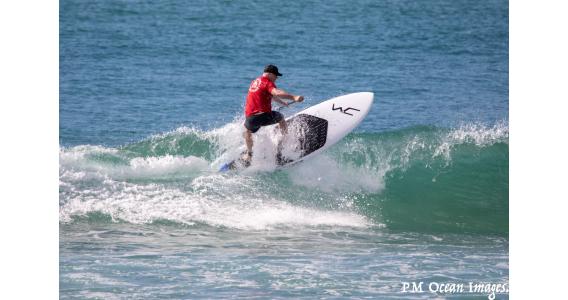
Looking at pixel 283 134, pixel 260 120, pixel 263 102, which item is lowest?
pixel 283 134

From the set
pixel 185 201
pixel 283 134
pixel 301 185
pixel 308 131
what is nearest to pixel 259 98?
pixel 283 134

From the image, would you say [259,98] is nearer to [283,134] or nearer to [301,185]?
[283,134]

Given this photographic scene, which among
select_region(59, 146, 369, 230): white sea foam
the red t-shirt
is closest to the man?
the red t-shirt

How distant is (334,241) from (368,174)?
1682 millimetres

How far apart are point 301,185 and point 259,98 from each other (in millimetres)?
1053

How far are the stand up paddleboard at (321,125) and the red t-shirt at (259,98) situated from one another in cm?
51

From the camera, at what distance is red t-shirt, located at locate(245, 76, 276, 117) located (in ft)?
23.0

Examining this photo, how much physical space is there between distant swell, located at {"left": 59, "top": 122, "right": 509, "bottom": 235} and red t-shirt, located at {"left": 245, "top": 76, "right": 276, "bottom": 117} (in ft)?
1.18

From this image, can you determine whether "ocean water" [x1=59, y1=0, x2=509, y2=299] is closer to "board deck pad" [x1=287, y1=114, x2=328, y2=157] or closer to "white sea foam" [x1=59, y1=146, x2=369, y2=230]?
"white sea foam" [x1=59, y1=146, x2=369, y2=230]

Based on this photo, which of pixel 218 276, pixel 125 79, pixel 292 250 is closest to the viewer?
pixel 218 276

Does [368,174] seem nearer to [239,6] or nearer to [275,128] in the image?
[275,128]

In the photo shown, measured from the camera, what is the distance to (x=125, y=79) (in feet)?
39.9

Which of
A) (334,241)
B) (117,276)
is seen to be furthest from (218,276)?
(334,241)

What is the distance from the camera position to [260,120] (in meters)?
7.15
